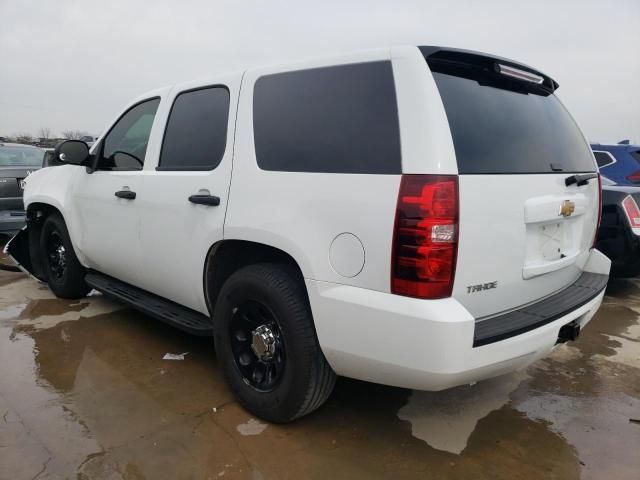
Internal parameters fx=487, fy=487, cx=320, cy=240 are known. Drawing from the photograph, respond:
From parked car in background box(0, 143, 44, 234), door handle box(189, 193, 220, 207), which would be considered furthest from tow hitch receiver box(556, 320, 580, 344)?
parked car in background box(0, 143, 44, 234)

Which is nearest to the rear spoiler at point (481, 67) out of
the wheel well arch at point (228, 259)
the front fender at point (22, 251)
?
the wheel well arch at point (228, 259)

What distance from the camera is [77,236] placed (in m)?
4.25

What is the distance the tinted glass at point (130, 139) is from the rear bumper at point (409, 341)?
6.74ft

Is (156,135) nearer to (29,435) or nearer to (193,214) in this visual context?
(193,214)

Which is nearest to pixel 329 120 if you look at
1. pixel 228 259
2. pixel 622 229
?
pixel 228 259

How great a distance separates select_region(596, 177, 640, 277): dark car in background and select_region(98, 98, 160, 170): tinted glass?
4.31 meters

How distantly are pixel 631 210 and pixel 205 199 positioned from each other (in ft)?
13.7

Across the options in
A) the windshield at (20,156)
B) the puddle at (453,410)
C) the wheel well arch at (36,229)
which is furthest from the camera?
the windshield at (20,156)

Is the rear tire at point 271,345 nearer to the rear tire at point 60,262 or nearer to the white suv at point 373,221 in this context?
the white suv at point 373,221

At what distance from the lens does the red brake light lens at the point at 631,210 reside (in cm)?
474

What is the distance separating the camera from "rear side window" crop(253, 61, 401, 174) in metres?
2.13

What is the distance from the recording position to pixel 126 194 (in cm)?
350

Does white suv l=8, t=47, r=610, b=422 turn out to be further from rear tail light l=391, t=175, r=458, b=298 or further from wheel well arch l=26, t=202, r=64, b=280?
wheel well arch l=26, t=202, r=64, b=280

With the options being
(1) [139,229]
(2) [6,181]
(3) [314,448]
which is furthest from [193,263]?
(2) [6,181]
